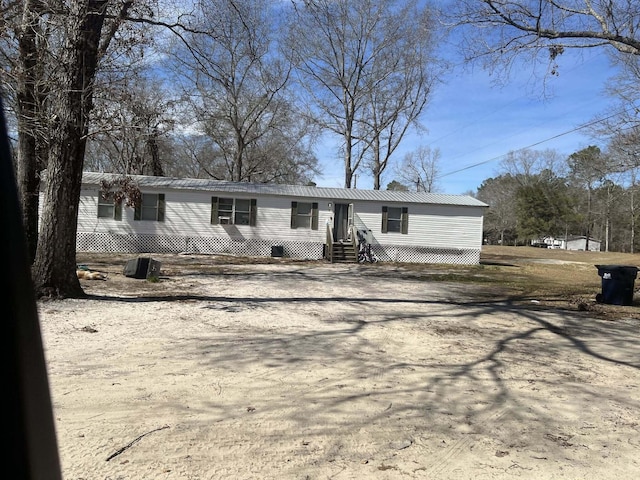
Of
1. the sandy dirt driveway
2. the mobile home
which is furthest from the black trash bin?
the mobile home

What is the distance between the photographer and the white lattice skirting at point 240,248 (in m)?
19.9

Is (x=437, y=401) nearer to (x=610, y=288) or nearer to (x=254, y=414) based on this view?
(x=254, y=414)

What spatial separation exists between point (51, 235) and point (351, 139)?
24532 millimetres

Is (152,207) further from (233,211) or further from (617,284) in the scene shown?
(617,284)

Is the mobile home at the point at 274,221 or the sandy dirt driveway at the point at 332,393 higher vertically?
the mobile home at the point at 274,221

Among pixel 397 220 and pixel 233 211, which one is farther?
pixel 397 220

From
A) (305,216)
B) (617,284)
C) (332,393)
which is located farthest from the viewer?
(305,216)

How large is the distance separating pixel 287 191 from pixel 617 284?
45.6 ft

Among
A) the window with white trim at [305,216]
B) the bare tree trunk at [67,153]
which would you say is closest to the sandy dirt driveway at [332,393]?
the bare tree trunk at [67,153]

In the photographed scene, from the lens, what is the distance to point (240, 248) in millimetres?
21125

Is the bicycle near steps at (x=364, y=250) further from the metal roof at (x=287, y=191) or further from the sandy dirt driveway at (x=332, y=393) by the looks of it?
the sandy dirt driveway at (x=332, y=393)

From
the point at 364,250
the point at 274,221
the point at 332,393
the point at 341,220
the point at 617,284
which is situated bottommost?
the point at 332,393

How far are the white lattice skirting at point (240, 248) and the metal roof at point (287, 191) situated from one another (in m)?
2.11

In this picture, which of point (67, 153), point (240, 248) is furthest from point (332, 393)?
point (240, 248)
